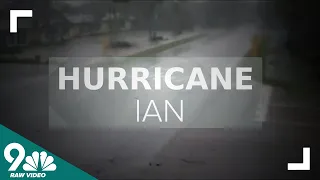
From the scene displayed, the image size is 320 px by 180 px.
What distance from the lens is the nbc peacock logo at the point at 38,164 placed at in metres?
1.56

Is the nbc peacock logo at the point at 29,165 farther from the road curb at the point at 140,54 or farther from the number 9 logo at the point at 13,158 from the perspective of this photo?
the road curb at the point at 140,54

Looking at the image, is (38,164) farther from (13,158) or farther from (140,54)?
(140,54)

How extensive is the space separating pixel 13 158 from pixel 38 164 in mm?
93

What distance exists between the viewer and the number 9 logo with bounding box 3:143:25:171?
1561 mm

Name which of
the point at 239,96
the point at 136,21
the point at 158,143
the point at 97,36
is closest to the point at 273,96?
the point at 239,96

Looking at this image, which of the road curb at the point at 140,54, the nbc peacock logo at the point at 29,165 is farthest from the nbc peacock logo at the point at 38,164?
the road curb at the point at 140,54

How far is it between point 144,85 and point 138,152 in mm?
246

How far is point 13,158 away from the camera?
156 cm

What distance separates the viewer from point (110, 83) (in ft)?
5.17

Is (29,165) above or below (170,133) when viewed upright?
below

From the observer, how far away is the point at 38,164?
1.57m

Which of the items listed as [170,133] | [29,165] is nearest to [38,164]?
[29,165]

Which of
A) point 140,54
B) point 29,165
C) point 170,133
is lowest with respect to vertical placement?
point 29,165

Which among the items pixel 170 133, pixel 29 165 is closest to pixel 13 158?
pixel 29 165
